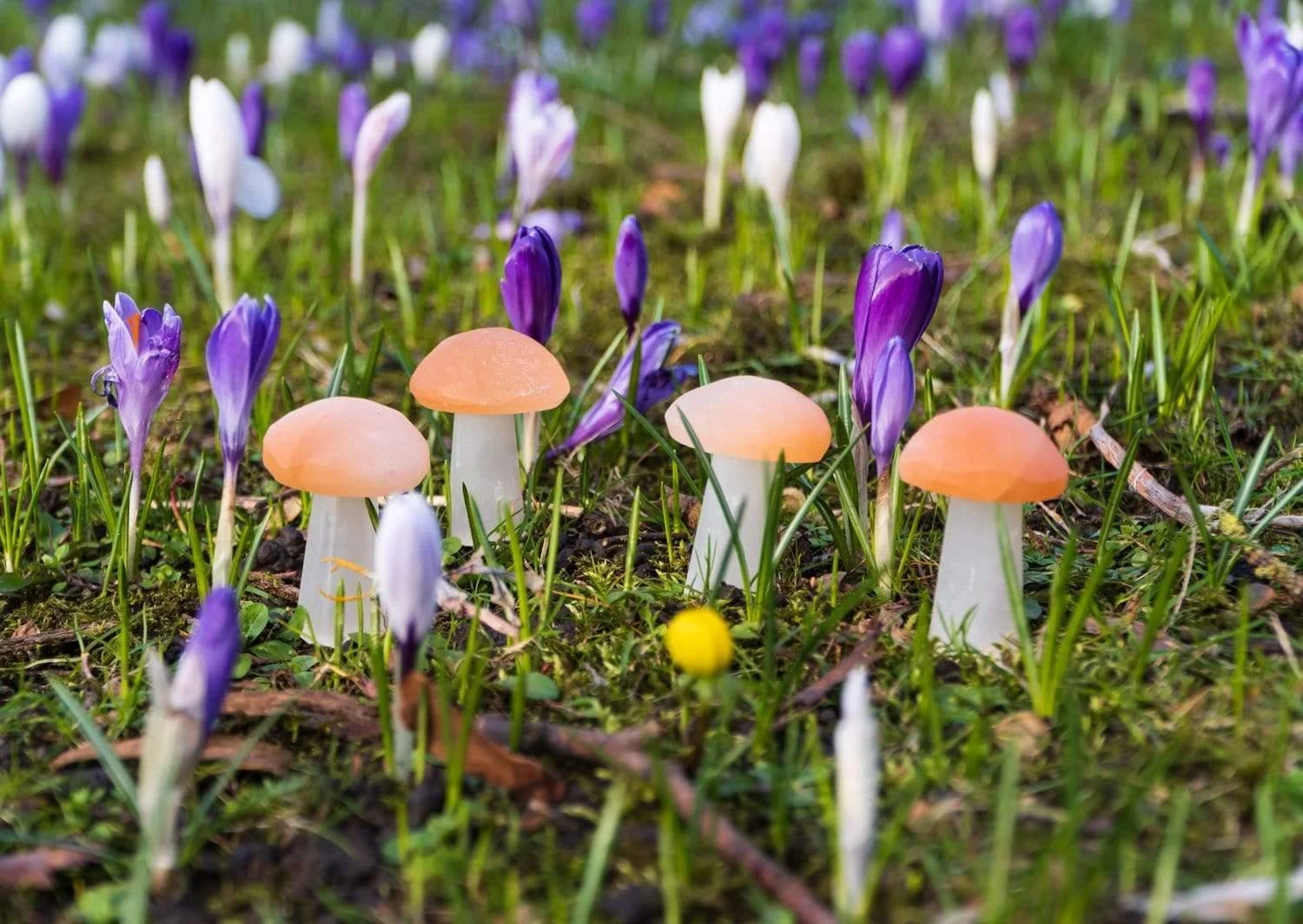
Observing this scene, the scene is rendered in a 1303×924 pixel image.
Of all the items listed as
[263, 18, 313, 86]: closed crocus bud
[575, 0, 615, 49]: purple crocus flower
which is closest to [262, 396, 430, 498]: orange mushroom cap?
[263, 18, 313, 86]: closed crocus bud

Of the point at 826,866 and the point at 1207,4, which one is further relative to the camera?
the point at 1207,4

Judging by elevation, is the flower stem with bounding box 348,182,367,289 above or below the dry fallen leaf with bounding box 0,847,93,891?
above

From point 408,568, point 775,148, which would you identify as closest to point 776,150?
point 775,148

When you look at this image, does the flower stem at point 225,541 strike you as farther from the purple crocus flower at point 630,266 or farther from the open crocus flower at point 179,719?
the purple crocus flower at point 630,266

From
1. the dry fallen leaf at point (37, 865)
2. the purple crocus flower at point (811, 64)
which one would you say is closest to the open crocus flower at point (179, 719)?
the dry fallen leaf at point (37, 865)

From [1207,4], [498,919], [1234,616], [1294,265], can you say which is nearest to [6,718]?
[498,919]

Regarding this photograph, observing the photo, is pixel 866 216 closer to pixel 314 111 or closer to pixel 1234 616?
pixel 1234 616

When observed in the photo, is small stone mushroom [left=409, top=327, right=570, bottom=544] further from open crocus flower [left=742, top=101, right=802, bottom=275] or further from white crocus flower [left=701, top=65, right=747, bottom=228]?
white crocus flower [left=701, top=65, right=747, bottom=228]
